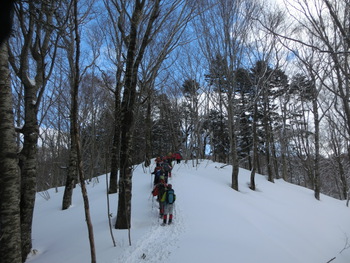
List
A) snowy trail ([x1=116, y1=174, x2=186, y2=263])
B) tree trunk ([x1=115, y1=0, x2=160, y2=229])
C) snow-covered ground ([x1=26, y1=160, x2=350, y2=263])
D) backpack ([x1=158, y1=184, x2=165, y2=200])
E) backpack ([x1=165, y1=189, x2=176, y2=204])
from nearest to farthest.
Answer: snowy trail ([x1=116, y1=174, x2=186, y2=263])
snow-covered ground ([x1=26, y1=160, x2=350, y2=263])
tree trunk ([x1=115, y1=0, x2=160, y2=229])
backpack ([x1=165, y1=189, x2=176, y2=204])
backpack ([x1=158, y1=184, x2=165, y2=200])

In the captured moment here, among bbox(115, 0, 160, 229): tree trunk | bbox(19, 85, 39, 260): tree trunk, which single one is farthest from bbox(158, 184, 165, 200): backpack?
bbox(19, 85, 39, 260): tree trunk

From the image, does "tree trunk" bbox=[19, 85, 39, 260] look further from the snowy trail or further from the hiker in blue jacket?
the hiker in blue jacket

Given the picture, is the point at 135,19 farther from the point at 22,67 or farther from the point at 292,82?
the point at 292,82

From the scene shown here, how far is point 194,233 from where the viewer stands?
5492 mm

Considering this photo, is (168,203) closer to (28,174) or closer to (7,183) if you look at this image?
(28,174)

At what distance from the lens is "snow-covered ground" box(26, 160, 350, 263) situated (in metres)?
4.66

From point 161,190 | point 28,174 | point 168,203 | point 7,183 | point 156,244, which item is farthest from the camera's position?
point 161,190

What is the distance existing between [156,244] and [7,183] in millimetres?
3365

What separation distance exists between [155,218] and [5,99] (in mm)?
4977

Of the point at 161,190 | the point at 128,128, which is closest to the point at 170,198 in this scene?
the point at 161,190

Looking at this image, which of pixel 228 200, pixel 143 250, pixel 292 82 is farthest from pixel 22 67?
pixel 292 82

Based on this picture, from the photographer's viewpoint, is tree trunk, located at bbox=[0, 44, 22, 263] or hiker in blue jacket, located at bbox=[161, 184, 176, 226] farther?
hiker in blue jacket, located at bbox=[161, 184, 176, 226]

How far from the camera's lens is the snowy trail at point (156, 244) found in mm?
4445

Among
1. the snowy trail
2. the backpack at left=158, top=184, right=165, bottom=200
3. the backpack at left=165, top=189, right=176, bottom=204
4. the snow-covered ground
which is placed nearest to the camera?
the snowy trail
